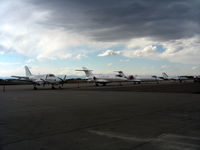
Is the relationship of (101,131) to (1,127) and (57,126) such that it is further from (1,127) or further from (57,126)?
(1,127)

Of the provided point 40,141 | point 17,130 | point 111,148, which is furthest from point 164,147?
point 17,130

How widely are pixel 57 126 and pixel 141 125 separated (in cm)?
291

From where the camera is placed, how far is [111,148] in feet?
18.3

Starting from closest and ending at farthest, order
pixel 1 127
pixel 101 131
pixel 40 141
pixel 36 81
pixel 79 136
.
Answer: pixel 40 141
pixel 79 136
pixel 101 131
pixel 1 127
pixel 36 81

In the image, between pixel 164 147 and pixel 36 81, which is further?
pixel 36 81

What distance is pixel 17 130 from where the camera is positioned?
24.6ft

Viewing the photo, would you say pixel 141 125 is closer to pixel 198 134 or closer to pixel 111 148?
pixel 198 134

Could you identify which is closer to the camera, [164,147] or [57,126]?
[164,147]

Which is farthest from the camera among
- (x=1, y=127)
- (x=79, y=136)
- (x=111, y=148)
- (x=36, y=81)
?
(x=36, y=81)

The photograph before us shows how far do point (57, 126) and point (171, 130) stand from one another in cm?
377

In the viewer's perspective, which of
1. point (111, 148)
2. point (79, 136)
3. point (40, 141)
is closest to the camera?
point (111, 148)

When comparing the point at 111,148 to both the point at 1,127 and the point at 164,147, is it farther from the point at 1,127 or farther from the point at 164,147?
the point at 1,127

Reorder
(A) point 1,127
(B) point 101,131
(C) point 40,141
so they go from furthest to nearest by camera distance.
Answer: (A) point 1,127 < (B) point 101,131 < (C) point 40,141

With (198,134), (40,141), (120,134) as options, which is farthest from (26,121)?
(198,134)
